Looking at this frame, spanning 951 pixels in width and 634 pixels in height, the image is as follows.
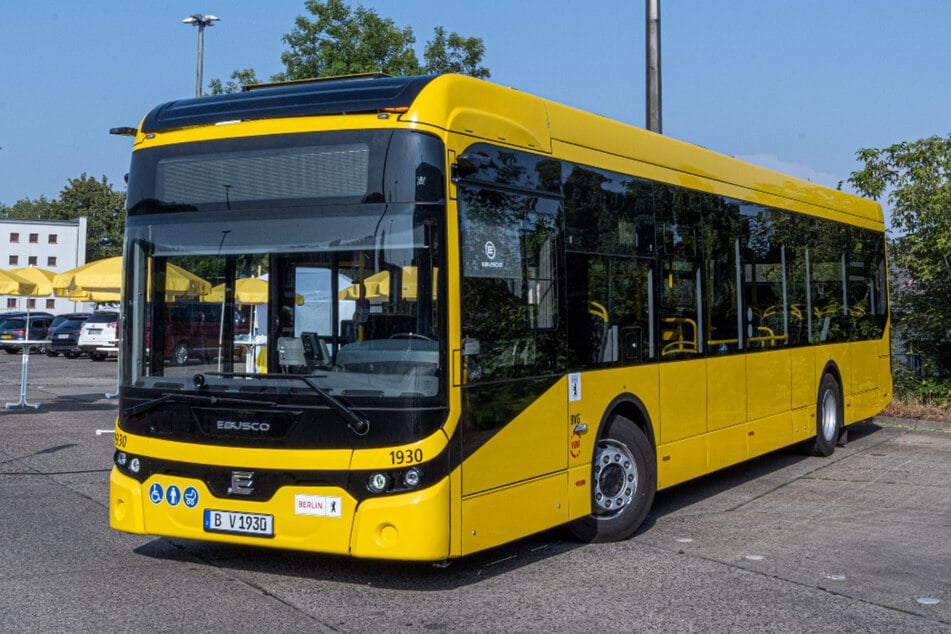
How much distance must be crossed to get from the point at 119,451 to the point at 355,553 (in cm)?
189

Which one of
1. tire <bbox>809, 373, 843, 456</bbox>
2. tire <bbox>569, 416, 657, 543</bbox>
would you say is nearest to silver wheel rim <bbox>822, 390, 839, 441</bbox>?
tire <bbox>809, 373, 843, 456</bbox>

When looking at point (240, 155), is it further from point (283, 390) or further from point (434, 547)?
point (434, 547)

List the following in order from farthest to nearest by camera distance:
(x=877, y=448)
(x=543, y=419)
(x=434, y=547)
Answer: (x=877, y=448), (x=543, y=419), (x=434, y=547)

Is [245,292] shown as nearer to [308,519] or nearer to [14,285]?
[308,519]

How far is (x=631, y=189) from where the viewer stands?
895 centimetres

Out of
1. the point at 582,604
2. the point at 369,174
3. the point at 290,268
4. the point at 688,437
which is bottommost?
the point at 582,604

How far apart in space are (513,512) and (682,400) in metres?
2.77

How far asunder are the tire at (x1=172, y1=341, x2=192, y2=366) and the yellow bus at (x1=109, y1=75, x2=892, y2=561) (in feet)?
0.05

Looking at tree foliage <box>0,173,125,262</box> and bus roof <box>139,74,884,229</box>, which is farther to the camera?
tree foliage <box>0,173,125,262</box>

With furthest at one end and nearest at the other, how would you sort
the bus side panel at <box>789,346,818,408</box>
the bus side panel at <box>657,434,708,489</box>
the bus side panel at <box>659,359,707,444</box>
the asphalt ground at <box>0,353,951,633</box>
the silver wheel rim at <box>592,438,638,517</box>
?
the bus side panel at <box>789,346,818,408</box> → the bus side panel at <box>659,359,707,444</box> → the bus side panel at <box>657,434,708,489</box> → the silver wheel rim at <box>592,438,638,517</box> → the asphalt ground at <box>0,353,951,633</box>

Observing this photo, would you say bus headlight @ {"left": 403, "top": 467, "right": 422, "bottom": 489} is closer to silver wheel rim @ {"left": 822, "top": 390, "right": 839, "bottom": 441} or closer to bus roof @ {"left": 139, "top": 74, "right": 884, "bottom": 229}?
bus roof @ {"left": 139, "top": 74, "right": 884, "bottom": 229}

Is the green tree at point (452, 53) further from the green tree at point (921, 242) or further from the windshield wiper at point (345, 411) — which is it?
the windshield wiper at point (345, 411)

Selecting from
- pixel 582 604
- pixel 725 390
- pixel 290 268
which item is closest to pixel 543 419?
pixel 582 604

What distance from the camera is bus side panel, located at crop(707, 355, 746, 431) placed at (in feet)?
32.8
